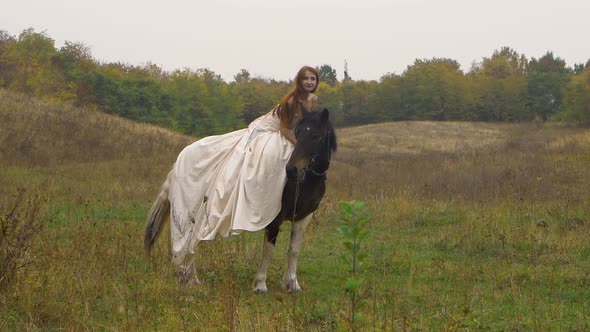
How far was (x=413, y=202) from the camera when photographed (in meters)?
12.3

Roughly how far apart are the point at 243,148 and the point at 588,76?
63086mm

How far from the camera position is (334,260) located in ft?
26.1

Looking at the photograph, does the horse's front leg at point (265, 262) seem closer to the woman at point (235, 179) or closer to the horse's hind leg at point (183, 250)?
the woman at point (235, 179)

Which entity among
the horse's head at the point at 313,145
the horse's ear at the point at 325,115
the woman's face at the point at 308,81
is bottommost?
the horse's head at the point at 313,145

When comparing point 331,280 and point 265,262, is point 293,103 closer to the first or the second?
point 265,262

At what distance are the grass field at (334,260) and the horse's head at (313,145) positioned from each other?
1.01 metres

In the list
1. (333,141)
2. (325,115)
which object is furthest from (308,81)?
(333,141)

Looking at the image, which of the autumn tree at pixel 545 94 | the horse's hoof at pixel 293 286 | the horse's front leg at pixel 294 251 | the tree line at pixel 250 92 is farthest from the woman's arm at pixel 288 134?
the autumn tree at pixel 545 94

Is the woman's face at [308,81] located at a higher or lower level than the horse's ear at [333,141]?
higher

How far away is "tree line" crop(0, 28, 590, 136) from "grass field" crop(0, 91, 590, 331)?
107 ft

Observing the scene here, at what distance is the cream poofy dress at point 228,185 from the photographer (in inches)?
239

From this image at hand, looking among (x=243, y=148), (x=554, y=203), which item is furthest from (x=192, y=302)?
(x=554, y=203)

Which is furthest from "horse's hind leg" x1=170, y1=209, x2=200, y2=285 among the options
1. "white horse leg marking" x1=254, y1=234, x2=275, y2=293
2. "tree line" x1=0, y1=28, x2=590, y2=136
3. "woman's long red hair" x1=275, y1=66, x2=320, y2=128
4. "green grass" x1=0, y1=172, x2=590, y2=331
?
"tree line" x1=0, y1=28, x2=590, y2=136

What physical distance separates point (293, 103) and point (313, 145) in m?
0.73
